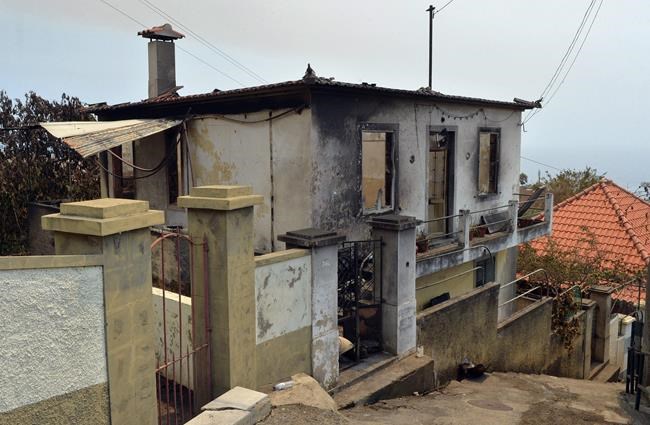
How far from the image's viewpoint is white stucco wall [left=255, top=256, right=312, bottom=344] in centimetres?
613

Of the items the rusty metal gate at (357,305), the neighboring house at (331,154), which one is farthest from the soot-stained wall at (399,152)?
the rusty metal gate at (357,305)

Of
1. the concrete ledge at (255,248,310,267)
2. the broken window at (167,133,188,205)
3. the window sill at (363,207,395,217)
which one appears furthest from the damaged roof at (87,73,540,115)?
the concrete ledge at (255,248,310,267)

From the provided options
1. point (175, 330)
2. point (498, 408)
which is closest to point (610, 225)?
point (498, 408)

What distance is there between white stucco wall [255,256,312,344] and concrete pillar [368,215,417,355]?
196cm

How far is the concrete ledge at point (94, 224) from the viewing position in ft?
12.8

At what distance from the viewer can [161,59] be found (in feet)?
→ 47.6

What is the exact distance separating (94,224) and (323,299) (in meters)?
3.69

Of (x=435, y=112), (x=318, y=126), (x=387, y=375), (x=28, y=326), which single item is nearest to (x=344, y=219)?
(x=318, y=126)

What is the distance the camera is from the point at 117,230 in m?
4.00

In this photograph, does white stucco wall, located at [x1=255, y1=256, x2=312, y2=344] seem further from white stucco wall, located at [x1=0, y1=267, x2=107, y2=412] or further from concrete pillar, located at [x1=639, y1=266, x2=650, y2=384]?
concrete pillar, located at [x1=639, y1=266, x2=650, y2=384]

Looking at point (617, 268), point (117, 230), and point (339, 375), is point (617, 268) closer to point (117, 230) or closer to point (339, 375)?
point (339, 375)

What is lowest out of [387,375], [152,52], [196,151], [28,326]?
[387,375]

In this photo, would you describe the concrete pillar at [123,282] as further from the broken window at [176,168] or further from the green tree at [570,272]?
the green tree at [570,272]

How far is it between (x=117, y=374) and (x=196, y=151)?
25.7 feet
